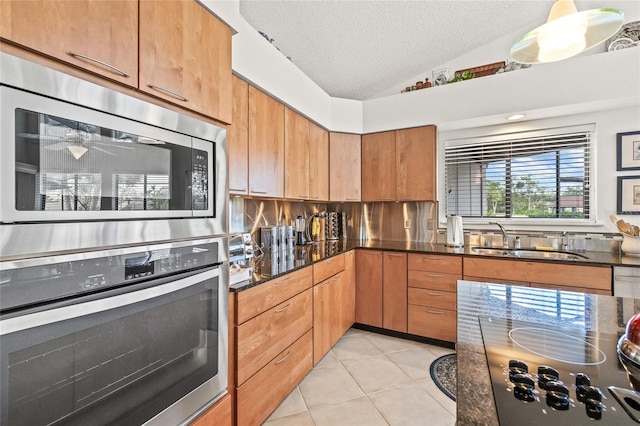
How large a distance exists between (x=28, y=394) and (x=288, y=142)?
2.08 metres

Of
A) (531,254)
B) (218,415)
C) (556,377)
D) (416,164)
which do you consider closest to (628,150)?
(531,254)

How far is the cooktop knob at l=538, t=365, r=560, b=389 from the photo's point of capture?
0.61m

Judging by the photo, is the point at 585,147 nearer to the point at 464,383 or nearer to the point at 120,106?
the point at 464,383

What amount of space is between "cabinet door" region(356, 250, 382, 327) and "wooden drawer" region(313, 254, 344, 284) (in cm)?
37

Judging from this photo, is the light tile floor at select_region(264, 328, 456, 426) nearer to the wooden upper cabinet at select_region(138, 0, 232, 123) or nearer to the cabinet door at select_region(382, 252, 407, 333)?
the cabinet door at select_region(382, 252, 407, 333)

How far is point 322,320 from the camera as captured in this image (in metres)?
2.40

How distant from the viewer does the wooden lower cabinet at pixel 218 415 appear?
123 cm

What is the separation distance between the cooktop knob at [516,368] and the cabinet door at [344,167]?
2.50m

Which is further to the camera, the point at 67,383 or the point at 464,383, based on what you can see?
the point at 67,383

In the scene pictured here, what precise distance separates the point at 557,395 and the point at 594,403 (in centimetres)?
6

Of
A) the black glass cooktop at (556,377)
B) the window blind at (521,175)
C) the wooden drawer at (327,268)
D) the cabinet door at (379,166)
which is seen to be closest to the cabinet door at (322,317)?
the wooden drawer at (327,268)

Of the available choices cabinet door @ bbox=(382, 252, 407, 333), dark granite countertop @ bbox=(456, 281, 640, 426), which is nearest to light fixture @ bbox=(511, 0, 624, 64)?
dark granite countertop @ bbox=(456, 281, 640, 426)

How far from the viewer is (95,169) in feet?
2.94

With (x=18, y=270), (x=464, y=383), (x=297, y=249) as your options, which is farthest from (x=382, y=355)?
(x=18, y=270)
